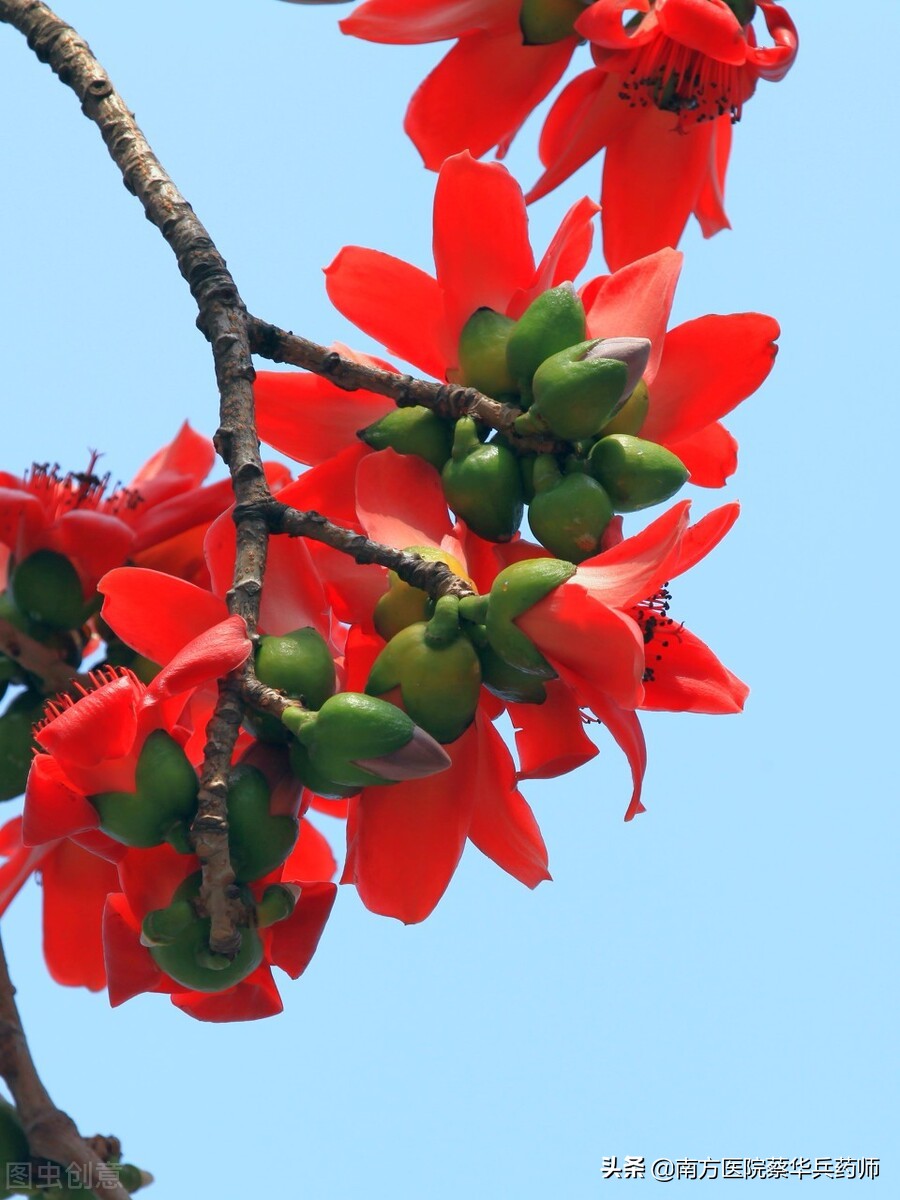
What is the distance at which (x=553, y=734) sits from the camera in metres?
1.13

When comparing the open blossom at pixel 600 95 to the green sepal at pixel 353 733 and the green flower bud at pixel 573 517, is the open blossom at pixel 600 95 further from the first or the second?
the green sepal at pixel 353 733

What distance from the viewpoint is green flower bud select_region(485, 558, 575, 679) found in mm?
1011

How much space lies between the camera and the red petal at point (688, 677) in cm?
119

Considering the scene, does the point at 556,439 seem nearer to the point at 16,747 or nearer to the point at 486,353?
the point at 486,353

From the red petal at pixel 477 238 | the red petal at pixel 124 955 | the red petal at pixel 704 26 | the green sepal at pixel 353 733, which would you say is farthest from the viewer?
the red petal at pixel 704 26

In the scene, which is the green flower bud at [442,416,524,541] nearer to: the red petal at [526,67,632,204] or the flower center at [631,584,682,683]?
the flower center at [631,584,682,683]

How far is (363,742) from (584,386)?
31cm

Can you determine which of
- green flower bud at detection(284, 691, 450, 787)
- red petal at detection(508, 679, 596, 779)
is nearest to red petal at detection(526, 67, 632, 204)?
red petal at detection(508, 679, 596, 779)

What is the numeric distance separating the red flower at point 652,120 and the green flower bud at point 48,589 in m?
0.63

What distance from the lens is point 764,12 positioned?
5.32ft

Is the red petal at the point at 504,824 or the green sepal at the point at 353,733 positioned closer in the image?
the green sepal at the point at 353,733

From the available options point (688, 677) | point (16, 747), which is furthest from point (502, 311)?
point (16, 747)

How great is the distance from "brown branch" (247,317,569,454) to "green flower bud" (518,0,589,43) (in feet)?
1.87

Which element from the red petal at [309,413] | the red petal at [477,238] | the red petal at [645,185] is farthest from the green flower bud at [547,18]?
the red petal at [309,413]
